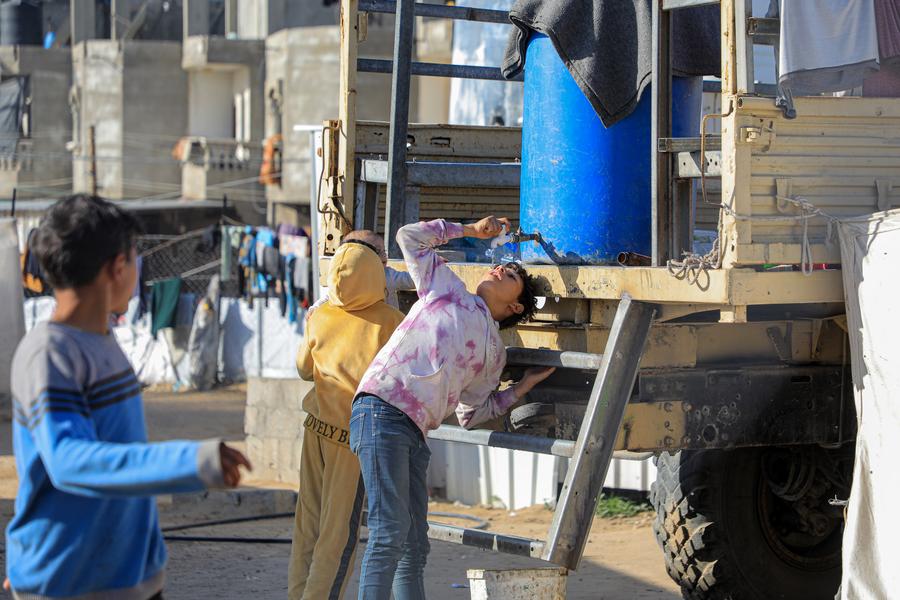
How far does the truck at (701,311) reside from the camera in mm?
4211

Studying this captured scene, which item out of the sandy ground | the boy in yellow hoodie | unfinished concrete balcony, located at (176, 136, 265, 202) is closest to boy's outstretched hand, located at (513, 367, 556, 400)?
the boy in yellow hoodie

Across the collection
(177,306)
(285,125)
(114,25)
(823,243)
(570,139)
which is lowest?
(177,306)

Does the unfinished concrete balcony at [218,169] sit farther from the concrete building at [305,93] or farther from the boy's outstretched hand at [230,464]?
the boy's outstretched hand at [230,464]

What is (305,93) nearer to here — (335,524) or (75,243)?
(335,524)

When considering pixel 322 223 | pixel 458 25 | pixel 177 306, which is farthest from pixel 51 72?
pixel 322 223

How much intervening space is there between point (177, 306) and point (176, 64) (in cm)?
1807

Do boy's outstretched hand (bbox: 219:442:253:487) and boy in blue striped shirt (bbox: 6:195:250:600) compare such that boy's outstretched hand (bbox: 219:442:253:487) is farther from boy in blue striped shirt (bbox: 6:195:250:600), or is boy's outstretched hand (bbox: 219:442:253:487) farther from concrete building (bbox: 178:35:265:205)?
concrete building (bbox: 178:35:265:205)

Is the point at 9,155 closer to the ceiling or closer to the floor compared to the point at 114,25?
closer to the floor

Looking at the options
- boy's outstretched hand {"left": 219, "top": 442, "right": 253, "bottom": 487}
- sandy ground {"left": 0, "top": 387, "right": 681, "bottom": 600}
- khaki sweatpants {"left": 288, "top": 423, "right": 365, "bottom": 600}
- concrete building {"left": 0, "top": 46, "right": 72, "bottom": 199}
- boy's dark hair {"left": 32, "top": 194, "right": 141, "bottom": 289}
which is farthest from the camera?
concrete building {"left": 0, "top": 46, "right": 72, "bottom": 199}

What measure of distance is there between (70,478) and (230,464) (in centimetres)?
32

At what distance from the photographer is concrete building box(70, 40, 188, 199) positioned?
3478 cm

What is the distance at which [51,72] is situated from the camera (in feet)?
125

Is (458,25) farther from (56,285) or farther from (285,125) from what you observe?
(285,125)

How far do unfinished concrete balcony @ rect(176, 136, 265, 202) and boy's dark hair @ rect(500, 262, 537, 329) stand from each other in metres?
27.7
